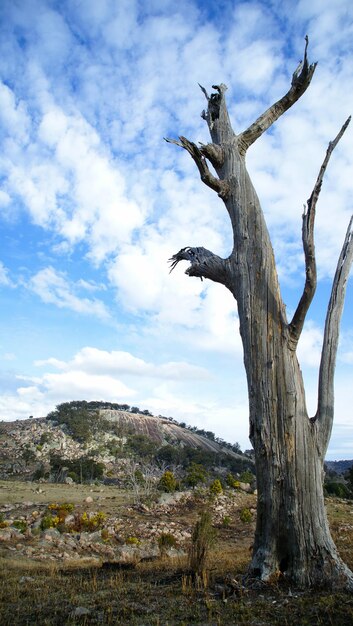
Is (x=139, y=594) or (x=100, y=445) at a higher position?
(x=100, y=445)

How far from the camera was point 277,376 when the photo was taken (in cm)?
428

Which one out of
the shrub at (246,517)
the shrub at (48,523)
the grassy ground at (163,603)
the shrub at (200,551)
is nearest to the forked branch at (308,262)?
the grassy ground at (163,603)

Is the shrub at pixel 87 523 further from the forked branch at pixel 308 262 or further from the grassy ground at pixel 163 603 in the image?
the forked branch at pixel 308 262

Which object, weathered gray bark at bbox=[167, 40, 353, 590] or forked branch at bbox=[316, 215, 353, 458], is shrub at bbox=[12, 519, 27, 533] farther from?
forked branch at bbox=[316, 215, 353, 458]

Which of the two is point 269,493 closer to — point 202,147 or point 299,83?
point 202,147

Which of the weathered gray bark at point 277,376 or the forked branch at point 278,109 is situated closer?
the weathered gray bark at point 277,376

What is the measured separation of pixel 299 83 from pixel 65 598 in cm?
651

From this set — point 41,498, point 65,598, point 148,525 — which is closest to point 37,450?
point 41,498

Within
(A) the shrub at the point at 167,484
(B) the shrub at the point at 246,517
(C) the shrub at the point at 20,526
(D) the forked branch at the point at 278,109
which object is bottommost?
(C) the shrub at the point at 20,526

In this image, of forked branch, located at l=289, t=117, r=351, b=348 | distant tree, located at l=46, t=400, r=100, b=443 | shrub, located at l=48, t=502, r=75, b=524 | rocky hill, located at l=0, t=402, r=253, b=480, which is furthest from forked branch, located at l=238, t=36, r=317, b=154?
distant tree, located at l=46, t=400, r=100, b=443

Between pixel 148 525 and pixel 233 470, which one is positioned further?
pixel 233 470

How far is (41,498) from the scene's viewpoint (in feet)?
70.0

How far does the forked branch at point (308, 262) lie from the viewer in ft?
13.9

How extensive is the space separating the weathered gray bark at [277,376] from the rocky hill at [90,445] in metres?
36.1
